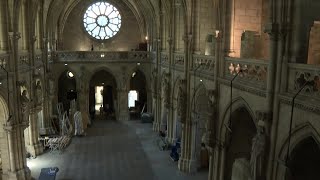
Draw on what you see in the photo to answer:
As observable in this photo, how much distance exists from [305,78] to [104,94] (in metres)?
27.6

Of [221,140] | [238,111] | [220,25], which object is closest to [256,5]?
[220,25]

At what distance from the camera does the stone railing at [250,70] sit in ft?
32.6

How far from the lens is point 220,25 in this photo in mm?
13117

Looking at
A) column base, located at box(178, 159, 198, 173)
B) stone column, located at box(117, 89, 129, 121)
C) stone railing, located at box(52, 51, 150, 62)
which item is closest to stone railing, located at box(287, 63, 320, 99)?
column base, located at box(178, 159, 198, 173)

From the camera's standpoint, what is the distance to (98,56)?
29.4 m

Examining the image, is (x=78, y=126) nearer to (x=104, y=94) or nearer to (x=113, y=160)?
(x=113, y=160)

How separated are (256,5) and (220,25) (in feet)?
6.78

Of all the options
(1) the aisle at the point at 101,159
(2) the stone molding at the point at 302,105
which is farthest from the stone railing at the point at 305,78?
(1) the aisle at the point at 101,159

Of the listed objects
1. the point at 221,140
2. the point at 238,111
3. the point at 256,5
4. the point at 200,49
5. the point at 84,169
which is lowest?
the point at 84,169

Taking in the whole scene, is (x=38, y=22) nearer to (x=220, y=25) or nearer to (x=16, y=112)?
(x=16, y=112)

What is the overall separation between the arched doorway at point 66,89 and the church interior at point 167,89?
98 mm

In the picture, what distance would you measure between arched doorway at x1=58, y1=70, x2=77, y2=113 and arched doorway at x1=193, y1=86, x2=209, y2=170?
1739cm

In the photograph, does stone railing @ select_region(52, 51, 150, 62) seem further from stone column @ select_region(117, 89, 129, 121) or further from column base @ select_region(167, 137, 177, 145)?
column base @ select_region(167, 137, 177, 145)

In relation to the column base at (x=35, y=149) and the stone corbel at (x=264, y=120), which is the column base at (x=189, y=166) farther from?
the stone corbel at (x=264, y=120)
